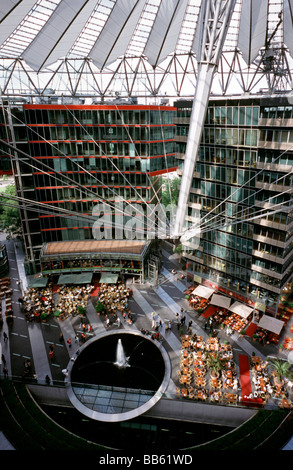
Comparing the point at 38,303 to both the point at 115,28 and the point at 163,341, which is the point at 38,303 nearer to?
the point at 163,341

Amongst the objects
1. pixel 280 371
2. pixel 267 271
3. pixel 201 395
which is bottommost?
pixel 201 395

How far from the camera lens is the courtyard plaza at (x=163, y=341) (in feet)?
72.0


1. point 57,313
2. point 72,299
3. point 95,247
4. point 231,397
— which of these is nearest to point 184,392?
point 231,397

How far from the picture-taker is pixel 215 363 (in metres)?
23.1

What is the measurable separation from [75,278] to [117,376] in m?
15.5

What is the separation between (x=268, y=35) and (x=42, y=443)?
→ 4113 centimetres

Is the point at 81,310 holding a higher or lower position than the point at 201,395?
higher

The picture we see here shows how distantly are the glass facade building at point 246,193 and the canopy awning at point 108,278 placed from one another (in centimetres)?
1014

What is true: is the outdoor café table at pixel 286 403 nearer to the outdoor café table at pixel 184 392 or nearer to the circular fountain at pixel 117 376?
the outdoor café table at pixel 184 392

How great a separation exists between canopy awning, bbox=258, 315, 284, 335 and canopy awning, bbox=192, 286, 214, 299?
6.44 metres

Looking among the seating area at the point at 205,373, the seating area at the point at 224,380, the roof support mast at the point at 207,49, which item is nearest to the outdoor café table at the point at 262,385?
the seating area at the point at 224,380

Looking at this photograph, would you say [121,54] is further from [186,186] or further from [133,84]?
[186,186]

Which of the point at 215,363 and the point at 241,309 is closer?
the point at 215,363
